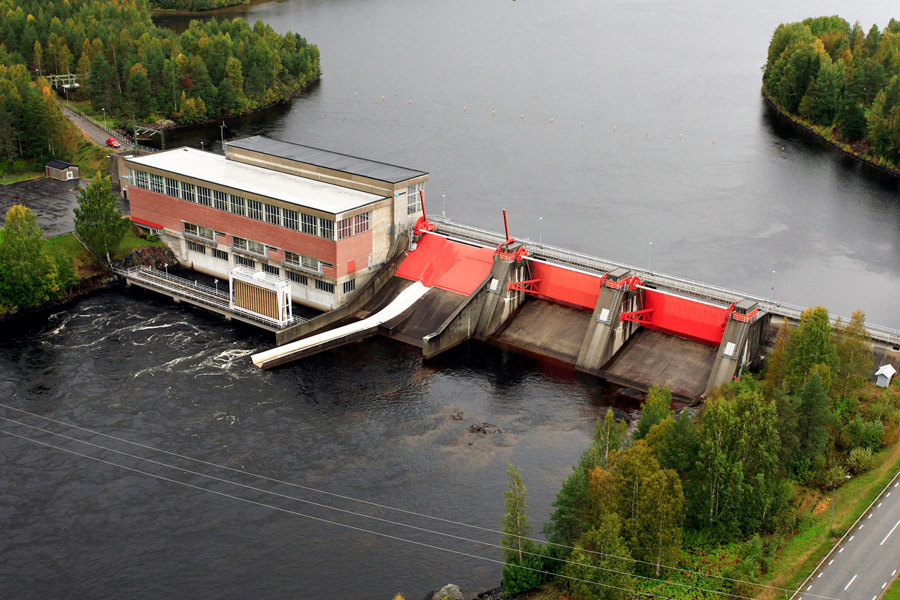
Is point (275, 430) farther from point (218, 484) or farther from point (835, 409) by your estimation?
point (835, 409)

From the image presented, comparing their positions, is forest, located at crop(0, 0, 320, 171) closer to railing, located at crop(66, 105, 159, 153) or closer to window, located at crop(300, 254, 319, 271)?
railing, located at crop(66, 105, 159, 153)

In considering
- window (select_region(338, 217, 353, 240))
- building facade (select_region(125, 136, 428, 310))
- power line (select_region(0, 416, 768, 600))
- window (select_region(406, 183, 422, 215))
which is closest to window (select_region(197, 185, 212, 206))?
building facade (select_region(125, 136, 428, 310))

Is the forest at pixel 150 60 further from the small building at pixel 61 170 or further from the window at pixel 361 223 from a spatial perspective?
the window at pixel 361 223

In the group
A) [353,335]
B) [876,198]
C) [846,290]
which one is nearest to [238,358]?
[353,335]

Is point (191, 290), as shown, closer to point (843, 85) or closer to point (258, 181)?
point (258, 181)

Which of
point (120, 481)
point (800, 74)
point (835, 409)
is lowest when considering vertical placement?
point (120, 481)

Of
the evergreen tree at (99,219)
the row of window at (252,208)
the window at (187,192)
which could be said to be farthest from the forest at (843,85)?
the evergreen tree at (99,219)
